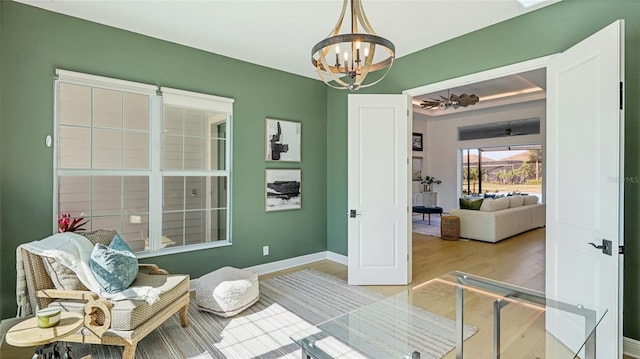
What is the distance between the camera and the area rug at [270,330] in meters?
2.41

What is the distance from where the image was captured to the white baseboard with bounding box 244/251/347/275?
4.34 metres

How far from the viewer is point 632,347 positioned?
7.72ft

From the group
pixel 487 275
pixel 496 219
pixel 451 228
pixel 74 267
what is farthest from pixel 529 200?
pixel 74 267

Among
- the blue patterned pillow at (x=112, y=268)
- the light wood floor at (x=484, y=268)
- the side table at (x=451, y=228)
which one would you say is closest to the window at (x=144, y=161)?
the blue patterned pillow at (x=112, y=268)

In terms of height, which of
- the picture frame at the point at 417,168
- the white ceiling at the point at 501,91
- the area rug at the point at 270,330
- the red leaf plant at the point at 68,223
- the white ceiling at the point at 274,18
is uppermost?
the white ceiling at the point at 501,91

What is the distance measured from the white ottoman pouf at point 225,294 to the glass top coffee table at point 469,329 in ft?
3.21

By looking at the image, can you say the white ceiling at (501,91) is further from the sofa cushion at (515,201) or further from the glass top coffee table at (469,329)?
the glass top coffee table at (469,329)

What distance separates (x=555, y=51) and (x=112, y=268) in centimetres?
404

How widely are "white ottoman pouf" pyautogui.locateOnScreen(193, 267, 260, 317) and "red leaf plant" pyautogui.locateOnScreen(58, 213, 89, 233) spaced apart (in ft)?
4.07

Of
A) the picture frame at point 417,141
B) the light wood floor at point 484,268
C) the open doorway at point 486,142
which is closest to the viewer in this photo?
the light wood floor at point 484,268

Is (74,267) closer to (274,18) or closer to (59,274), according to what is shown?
(59,274)

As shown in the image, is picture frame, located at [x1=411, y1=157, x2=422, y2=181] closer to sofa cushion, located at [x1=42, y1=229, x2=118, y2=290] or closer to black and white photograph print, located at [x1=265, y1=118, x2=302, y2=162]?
black and white photograph print, located at [x1=265, y1=118, x2=302, y2=162]

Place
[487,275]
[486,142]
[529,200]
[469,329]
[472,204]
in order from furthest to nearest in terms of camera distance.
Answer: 1. [486,142]
2. [529,200]
3. [472,204]
4. [487,275]
5. [469,329]

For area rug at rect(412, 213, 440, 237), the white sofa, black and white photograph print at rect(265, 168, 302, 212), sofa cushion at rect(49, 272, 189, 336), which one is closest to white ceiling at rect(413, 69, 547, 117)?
the white sofa
